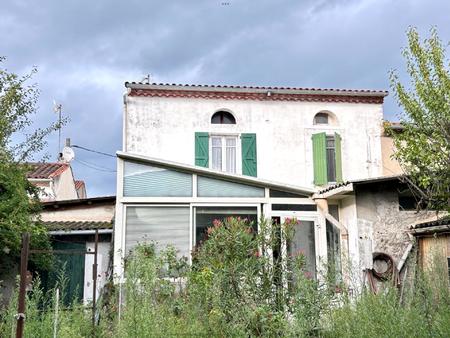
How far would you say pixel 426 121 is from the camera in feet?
28.9

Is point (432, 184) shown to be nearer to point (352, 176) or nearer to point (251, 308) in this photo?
point (251, 308)

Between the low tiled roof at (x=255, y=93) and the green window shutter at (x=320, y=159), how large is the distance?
53.3 inches

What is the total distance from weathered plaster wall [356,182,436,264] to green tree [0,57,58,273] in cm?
688

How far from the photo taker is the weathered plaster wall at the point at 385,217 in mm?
11422

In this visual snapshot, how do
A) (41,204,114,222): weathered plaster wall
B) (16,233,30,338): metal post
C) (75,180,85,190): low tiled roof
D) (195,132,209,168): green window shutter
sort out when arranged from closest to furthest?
(16,233,30,338): metal post < (41,204,114,222): weathered plaster wall < (195,132,209,168): green window shutter < (75,180,85,190): low tiled roof

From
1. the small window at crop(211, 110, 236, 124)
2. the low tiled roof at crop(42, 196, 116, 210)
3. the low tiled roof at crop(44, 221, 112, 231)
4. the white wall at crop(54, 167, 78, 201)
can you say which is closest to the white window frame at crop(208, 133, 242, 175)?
the small window at crop(211, 110, 236, 124)

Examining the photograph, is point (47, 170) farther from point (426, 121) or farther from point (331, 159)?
point (426, 121)

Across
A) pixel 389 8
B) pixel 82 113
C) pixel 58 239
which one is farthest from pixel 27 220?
pixel 389 8

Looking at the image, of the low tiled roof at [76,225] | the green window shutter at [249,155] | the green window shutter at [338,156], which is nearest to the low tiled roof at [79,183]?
the green window shutter at [249,155]

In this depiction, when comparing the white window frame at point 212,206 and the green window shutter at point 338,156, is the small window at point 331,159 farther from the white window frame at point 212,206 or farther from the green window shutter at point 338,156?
the white window frame at point 212,206

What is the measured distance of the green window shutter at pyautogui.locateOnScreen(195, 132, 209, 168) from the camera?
1593 cm

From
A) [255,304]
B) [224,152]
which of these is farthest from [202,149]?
[255,304]

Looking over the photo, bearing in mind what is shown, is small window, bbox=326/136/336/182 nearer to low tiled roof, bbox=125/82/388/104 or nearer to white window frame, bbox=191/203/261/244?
low tiled roof, bbox=125/82/388/104

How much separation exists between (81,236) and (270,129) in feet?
21.7
